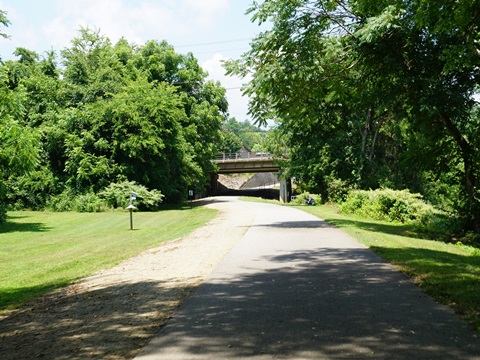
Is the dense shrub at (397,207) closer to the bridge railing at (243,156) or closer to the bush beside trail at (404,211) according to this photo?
the bush beside trail at (404,211)

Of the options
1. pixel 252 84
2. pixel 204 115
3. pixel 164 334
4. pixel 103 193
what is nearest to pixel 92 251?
pixel 252 84

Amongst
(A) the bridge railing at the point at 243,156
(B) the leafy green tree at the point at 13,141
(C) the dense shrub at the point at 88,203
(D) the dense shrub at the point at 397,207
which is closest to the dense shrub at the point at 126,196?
(C) the dense shrub at the point at 88,203

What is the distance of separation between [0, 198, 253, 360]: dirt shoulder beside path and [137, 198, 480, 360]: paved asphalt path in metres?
0.32

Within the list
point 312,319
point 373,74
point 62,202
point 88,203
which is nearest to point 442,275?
point 312,319

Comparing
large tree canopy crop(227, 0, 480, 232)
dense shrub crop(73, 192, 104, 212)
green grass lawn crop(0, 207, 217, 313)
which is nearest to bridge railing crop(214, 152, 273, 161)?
dense shrub crop(73, 192, 104, 212)

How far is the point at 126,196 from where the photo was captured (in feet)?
116

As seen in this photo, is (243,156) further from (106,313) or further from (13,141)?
(106,313)

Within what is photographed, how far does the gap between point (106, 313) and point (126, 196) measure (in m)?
29.7

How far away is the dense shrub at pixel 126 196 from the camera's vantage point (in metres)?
35.2

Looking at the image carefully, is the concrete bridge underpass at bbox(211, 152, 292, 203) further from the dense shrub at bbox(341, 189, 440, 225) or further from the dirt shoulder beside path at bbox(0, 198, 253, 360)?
the dirt shoulder beside path at bbox(0, 198, 253, 360)

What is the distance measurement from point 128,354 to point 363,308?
312cm

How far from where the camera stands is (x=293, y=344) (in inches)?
187

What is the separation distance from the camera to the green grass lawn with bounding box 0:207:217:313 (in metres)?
9.75

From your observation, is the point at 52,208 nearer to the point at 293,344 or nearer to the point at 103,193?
the point at 103,193
